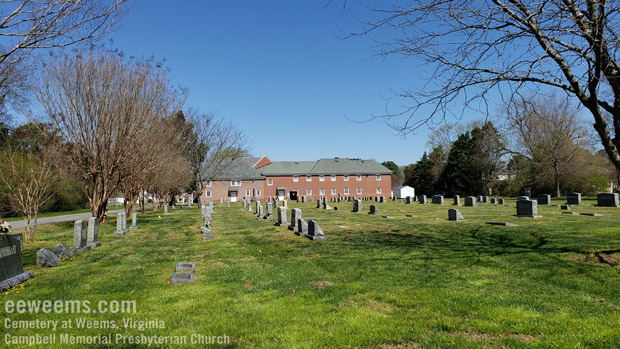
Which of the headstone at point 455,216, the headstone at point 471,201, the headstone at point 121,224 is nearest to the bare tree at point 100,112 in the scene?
the headstone at point 121,224

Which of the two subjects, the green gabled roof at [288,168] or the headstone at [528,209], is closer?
the headstone at [528,209]

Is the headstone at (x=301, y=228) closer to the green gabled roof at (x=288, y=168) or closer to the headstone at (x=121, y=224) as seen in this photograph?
the headstone at (x=121, y=224)

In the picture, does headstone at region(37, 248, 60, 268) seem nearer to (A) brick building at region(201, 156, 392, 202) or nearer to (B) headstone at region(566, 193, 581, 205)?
(B) headstone at region(566, 193, 581, 205)

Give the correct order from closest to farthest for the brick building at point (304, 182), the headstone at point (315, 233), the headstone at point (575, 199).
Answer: the headstone at point (315, 233) < the headstone at point (575, 199) < the brick building at point (304, 182)

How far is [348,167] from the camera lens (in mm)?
67562

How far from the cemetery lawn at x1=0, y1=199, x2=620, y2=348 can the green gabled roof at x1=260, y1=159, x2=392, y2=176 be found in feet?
180

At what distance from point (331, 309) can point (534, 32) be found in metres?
5.64

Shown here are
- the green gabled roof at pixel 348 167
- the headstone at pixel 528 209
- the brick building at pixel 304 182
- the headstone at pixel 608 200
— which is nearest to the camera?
the headstone at pixel 528 209

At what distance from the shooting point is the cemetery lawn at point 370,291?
4.40m

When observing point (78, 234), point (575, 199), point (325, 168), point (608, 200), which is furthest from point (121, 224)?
point (325, 168)

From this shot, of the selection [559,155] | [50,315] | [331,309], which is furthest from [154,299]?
[559,155]

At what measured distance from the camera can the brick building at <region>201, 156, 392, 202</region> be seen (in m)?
66.0

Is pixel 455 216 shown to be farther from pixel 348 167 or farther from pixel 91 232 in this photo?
pixel 348 167

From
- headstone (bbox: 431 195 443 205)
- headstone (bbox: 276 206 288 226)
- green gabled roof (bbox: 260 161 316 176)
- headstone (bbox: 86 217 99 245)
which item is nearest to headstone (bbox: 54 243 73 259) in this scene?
headstone (bbox: 86 217 99 245)
